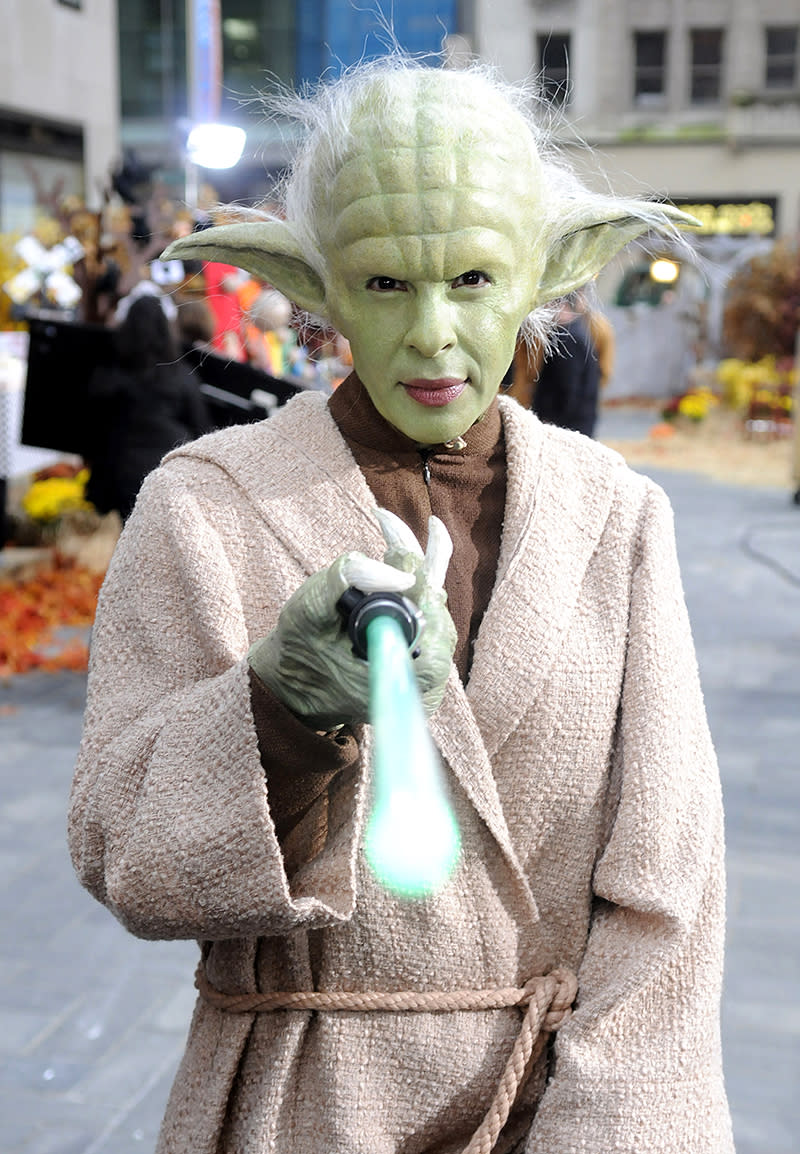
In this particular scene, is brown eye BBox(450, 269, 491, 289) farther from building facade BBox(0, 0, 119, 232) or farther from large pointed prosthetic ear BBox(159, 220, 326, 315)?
building facade BBox(0, 0, 119, 232)

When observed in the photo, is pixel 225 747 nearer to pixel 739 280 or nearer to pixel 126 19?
pixel 739 280

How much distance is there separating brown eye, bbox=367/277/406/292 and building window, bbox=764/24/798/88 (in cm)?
2823

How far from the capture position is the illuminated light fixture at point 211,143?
25.0 ft

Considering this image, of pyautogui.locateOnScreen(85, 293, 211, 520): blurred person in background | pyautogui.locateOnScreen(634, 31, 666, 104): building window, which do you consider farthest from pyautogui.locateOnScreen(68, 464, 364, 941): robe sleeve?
pyautogui.locateOnScreen(634, 31, 666, 104): building window

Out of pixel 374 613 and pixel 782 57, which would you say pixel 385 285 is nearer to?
pixel 374 613

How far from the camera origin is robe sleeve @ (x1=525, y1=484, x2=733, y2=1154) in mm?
1330

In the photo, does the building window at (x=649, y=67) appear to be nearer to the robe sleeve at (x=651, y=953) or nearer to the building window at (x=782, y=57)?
the building window at (x=782, y=57)

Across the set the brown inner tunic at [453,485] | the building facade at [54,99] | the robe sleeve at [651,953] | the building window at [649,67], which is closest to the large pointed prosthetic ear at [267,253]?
the brown inner tunic at [453,485]

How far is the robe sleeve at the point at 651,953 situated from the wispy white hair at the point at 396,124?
0.43 meters

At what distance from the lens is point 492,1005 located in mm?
1397

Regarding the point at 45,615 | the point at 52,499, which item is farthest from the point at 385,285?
the point at 52,499

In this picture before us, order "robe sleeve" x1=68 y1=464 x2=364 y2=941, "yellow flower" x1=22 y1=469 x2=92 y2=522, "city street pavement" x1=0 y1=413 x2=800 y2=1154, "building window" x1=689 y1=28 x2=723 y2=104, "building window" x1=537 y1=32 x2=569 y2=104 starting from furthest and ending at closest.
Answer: "building window" x1=689 y1=28 x2=723 y2=104, "yellow flower" x1=22 y1=469 x2=92 y2=522, "city street pavement" x1=0 y1=413 x2=800 y2=1154, "building window" x1=537 y1=32 x2=569 y2=104, "robe sleeve" x1=68 y1=464 x2=364 y2=941

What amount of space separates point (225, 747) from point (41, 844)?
3481 millimetres

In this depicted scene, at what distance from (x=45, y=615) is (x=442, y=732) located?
6273mm
